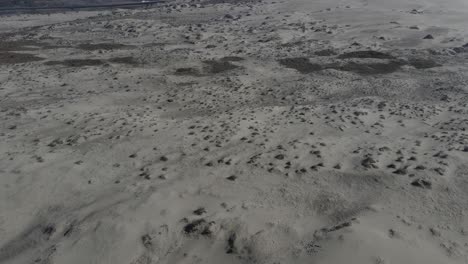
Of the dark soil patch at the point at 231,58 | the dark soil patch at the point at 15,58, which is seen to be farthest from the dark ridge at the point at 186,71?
the dark soil patch at the point at 15,58

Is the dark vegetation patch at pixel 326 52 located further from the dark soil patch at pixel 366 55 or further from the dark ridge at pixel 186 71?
the dark ridge at pixel 186 71

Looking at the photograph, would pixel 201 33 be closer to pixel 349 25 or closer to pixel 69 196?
pixel 349 25

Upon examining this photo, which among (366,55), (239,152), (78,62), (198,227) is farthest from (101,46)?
(198,227)

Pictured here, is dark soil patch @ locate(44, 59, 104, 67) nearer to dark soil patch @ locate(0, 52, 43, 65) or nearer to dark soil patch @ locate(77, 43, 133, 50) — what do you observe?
dark soil patch @ locate(0, 52, 43, 65)

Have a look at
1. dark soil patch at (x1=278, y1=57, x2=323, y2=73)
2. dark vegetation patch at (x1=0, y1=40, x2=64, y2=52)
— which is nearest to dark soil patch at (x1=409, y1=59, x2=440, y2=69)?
dark soil patch at (x1=278, y1=57, x2=323, y2=73)

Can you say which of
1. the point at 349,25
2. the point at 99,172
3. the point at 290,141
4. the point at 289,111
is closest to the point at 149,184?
the point at 99,172
